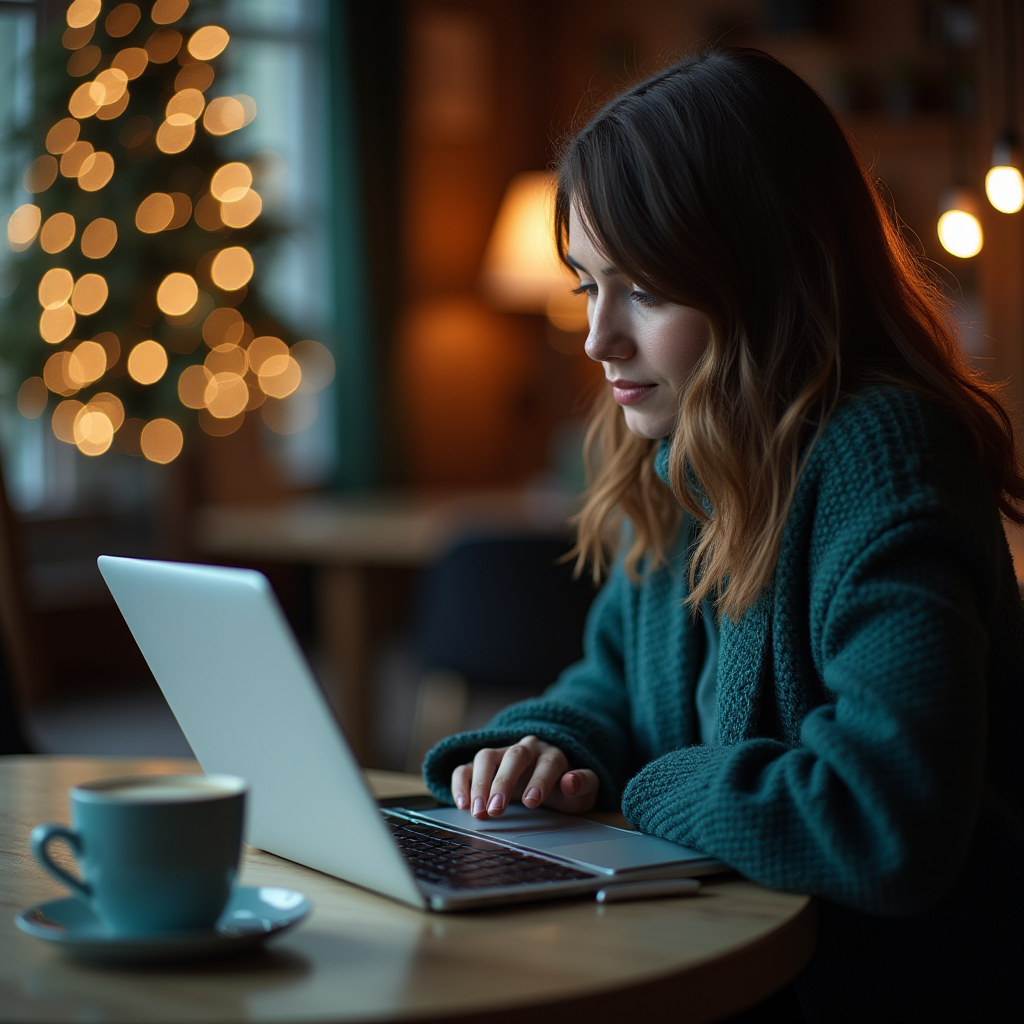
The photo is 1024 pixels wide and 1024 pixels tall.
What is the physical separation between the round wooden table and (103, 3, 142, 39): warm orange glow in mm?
3450

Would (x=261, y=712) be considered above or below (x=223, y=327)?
below

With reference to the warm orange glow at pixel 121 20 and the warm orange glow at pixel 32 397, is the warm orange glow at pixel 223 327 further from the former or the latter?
the warm orange glow at pixel 121 20

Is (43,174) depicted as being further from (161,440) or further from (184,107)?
(161,440)

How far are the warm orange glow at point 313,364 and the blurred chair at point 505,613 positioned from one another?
1.65 meters

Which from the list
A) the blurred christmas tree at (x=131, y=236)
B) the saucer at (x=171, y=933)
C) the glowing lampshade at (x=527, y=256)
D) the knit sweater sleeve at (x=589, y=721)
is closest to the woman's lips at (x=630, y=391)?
the knit sweater sleeve at (x=589, y=721)

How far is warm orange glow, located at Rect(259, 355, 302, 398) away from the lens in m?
4.17

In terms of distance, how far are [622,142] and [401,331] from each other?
4459mm

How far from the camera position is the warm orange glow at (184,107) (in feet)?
12.7

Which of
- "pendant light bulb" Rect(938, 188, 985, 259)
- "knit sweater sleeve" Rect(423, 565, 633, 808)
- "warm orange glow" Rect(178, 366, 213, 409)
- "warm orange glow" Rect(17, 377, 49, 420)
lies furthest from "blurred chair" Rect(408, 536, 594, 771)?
"warm orange glow" Rect(17, 377, 49, 420)

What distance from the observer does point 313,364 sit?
4633mm

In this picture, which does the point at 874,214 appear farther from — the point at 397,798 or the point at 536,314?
the point at 536,314

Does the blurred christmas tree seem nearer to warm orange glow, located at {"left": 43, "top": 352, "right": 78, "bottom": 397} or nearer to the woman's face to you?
warm orange glow, located at {"left": 43, "top": 352, "right": 78, "bottom": 397}

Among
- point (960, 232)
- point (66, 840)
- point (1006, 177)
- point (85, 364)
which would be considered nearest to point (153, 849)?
point (66, 840)

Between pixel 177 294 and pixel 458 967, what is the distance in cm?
351
